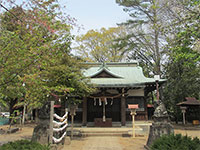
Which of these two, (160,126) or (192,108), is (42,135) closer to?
(160,126)

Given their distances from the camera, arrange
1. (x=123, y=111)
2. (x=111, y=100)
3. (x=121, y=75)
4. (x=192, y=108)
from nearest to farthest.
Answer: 1. (x=123, y=111)
2. (x=111, y=100)
3. (x=121, y=75)
4. (x=192, y=108)

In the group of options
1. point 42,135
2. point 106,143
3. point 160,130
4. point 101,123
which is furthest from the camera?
point 101,123

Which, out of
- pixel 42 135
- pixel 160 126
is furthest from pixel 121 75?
pixel 42 135

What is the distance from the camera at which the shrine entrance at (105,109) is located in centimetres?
1630

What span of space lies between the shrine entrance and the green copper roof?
6.30ft

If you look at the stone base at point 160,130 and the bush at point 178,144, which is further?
the stone base at point 160,130

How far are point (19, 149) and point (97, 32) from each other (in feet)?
89.5

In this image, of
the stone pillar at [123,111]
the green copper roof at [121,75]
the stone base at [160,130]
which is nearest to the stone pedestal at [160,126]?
the stone base at [160,130]

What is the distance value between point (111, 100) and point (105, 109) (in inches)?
40.8

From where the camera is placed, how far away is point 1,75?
174 inches

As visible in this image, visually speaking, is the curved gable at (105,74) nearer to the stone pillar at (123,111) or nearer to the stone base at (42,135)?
the stone pillar at (123,111)

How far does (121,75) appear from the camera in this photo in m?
18.6

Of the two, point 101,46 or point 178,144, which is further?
point 101,46

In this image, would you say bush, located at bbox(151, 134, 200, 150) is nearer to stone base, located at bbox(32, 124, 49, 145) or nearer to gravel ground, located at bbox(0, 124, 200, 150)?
Result: gravel ground, located at bbox(0, 124, 200, 150)
